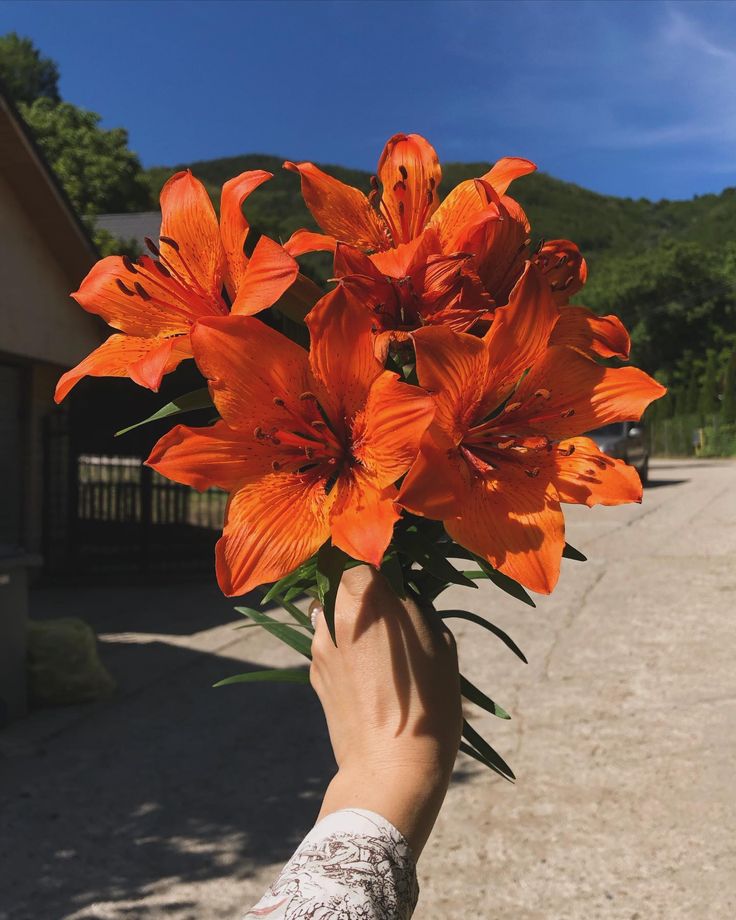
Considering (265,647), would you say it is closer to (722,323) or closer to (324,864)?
(324,864)

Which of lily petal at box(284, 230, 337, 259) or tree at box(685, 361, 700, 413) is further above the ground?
tree at box(685, 361, 700, 413)

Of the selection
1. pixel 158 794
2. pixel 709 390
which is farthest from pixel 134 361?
pixel 709 390

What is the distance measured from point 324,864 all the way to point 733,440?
37.0 metres

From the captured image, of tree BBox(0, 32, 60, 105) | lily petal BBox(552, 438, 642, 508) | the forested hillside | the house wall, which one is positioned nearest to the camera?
lily petal BBox(552, 438, 642, 508)

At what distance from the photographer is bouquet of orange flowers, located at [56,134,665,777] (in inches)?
32.0

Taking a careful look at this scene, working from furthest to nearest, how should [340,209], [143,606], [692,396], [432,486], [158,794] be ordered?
[692,396], [143,606], [158,794], [340,209], [432,486]

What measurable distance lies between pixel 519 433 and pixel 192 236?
0.46 meters

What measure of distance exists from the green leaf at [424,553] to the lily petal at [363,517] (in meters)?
0.12

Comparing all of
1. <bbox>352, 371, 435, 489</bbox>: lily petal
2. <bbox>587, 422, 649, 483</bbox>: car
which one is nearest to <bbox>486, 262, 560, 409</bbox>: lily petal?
<bbox>352, 371, 435, 489</bbox>: lily petal

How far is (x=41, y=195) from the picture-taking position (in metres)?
9.87

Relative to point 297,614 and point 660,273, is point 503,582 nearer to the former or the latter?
point 297,614

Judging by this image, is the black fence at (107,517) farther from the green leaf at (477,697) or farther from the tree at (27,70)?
the tree at (27,70)

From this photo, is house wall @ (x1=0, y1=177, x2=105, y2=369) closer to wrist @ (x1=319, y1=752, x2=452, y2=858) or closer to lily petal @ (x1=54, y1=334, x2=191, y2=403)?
lily petal @ (x1=54, y1=334, x2=191, y2=403)

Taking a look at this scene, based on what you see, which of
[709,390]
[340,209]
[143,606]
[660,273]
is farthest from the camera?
[660,273]
